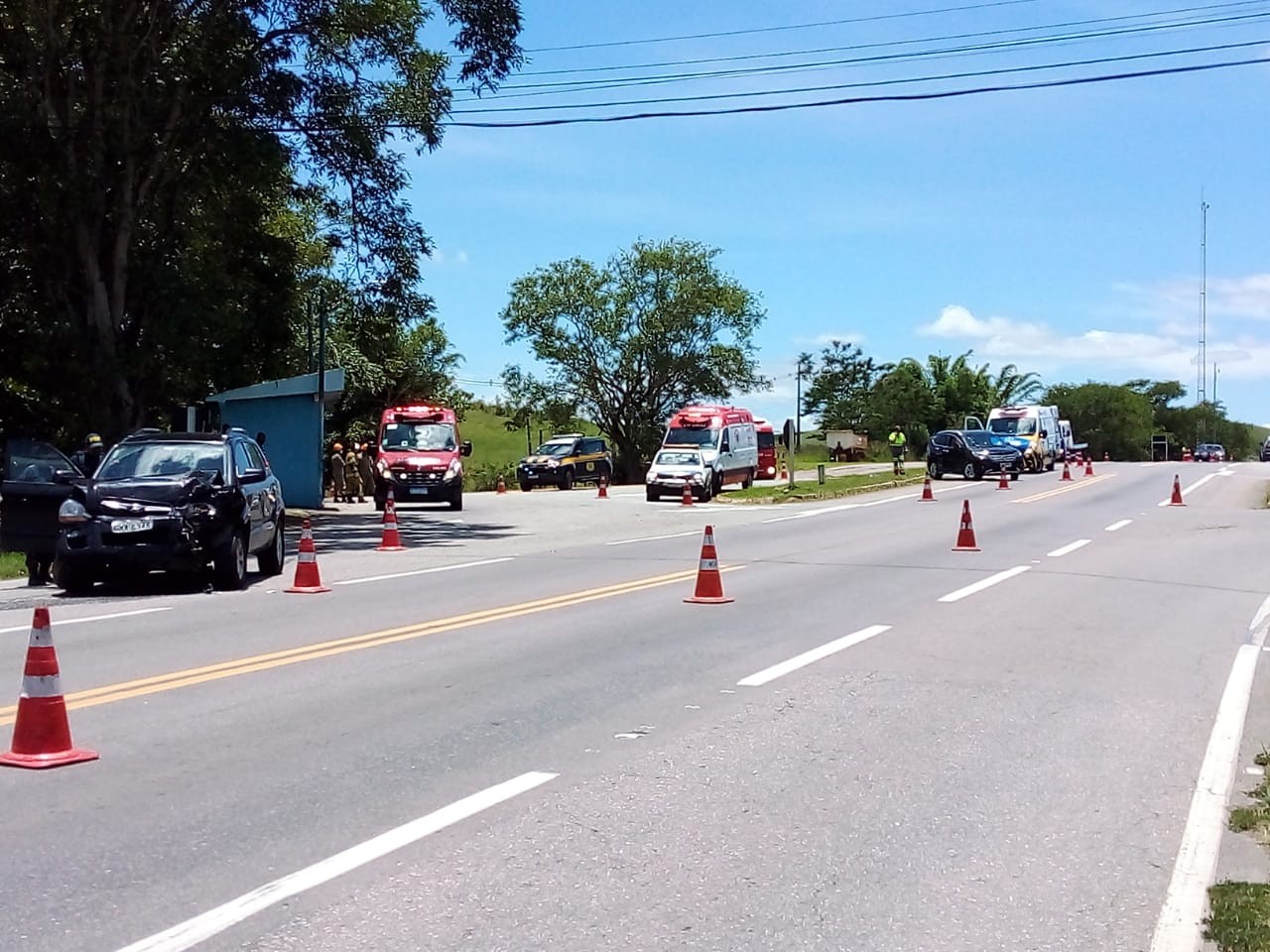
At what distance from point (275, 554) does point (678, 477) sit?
20398mm

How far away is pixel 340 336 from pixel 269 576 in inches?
1311

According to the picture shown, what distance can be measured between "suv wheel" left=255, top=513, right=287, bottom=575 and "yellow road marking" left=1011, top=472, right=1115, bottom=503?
70.1 ft

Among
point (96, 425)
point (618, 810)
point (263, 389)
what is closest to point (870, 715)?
point (618, 810)

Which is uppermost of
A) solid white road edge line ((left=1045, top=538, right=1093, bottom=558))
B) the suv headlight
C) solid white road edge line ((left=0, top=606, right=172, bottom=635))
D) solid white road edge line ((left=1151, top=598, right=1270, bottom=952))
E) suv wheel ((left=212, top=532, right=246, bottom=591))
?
the suv headlight

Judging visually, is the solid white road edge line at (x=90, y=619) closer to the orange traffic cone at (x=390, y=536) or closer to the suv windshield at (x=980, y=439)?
the orange traffic cone at (x=390, y=536)

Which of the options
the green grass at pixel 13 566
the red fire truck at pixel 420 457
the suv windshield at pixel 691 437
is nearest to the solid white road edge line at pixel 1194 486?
the suv windshield at pixel 691 437

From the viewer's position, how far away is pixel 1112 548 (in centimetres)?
2173

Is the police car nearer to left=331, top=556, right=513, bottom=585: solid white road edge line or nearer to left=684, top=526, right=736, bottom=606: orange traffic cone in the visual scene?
left=331, top=556, right=513, bottom=585: solid white road edge line

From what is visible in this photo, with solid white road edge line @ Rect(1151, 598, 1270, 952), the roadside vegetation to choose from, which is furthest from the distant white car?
the roadside vegetation

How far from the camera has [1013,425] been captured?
53500mm

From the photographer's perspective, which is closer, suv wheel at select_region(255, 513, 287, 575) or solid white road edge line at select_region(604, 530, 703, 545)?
suv wheel at select_region(255, 513, 287, 575)

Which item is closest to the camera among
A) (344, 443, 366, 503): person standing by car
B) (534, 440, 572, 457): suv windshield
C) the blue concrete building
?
the blue concrete building

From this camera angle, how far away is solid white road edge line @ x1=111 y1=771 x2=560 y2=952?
457 cm

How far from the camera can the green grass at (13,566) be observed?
711 inches
